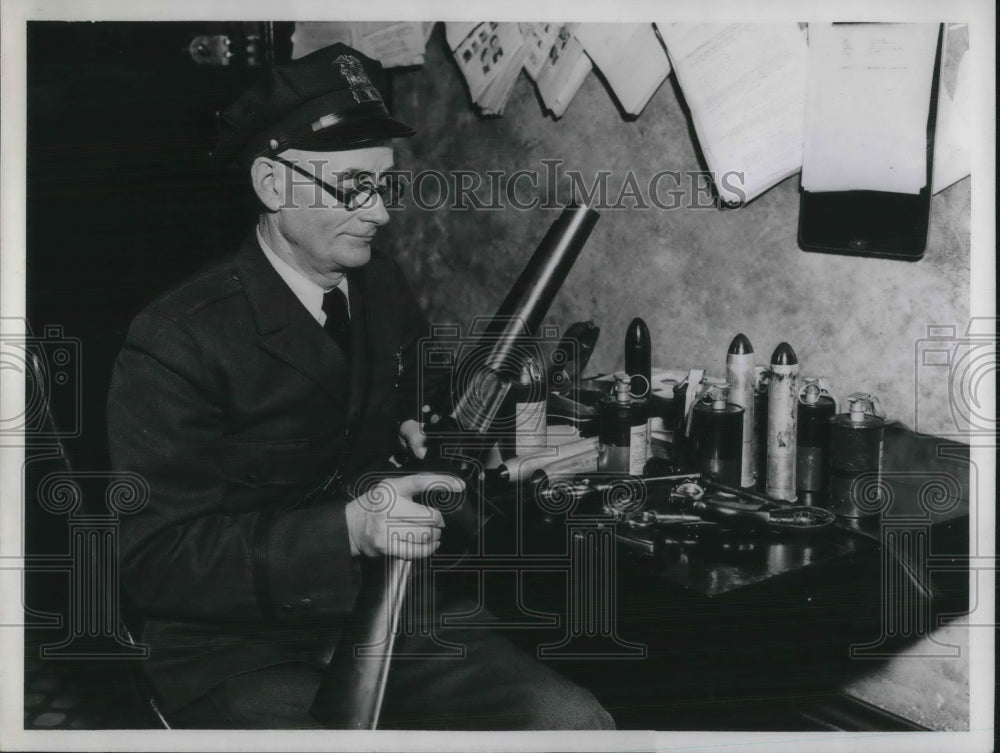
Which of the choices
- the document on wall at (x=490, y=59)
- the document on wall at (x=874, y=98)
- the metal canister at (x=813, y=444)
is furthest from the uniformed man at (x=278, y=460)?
the document on wall at (x=874, y=98)

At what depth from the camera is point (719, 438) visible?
47.0 inches

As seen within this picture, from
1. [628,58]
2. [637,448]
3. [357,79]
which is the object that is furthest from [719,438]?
[357,79]

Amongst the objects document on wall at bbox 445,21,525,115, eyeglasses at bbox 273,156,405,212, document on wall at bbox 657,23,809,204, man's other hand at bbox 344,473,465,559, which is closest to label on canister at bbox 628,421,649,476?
man's other hand at bbox 344,473,465,559

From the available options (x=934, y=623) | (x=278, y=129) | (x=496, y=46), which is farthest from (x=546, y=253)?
(x=934, y=623)

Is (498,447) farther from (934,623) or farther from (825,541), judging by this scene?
(934,623)

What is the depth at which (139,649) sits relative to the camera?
128 cm

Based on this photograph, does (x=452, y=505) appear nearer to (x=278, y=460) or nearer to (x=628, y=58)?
(x=278, y=460)

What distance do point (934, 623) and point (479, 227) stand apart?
0.97m

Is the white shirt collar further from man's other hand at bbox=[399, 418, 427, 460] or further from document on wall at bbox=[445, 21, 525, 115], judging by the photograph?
document on wall at bbox=[445, 21, 525, 115]

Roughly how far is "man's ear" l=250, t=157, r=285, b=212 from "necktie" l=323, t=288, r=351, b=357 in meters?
0.15

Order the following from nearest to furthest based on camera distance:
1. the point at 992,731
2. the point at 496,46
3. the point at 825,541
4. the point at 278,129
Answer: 1. the point at 825,541
2. the point at 278,129
3. the point at 992,731
4. the point at 496,46

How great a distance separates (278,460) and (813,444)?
0.77 meters

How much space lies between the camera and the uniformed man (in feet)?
3.86

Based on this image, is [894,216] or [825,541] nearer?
[825,541]
